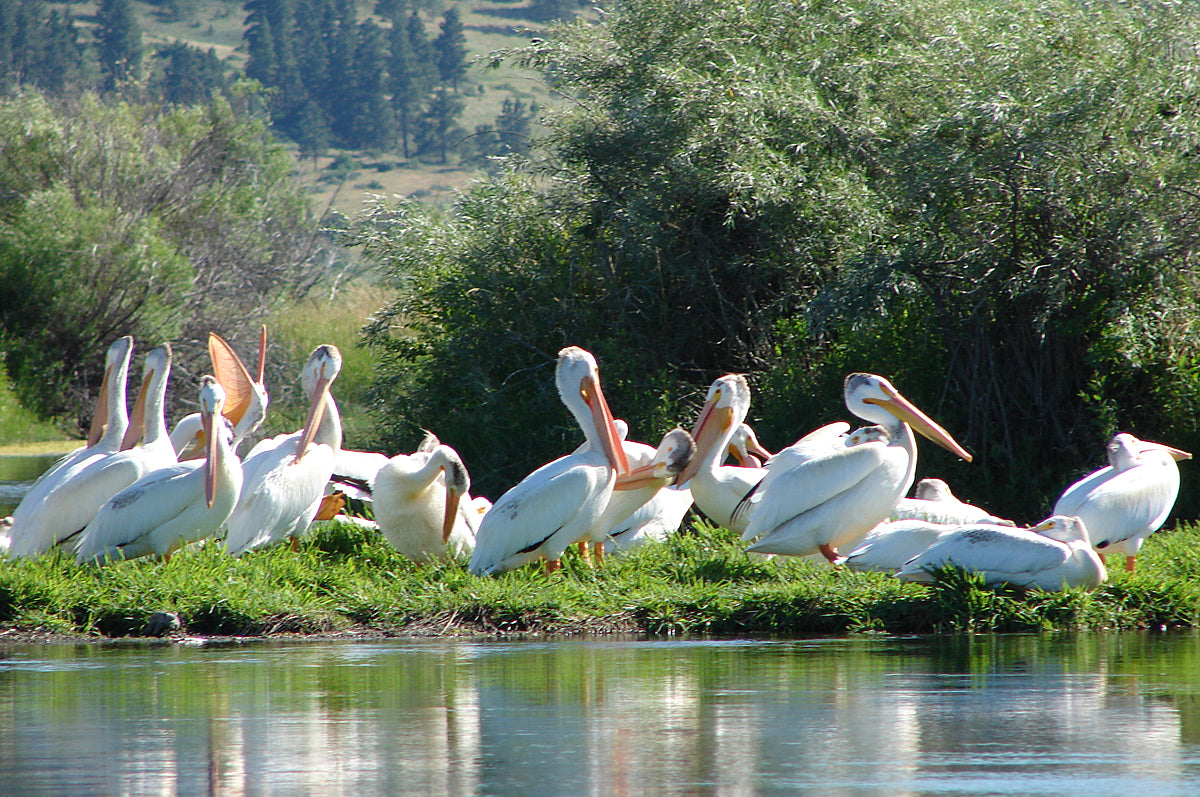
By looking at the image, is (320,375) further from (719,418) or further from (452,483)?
(719,418)

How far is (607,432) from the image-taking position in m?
8.52

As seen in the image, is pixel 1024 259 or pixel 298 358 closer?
pixel 1024 259

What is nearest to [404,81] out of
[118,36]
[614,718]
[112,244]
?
[118,36]

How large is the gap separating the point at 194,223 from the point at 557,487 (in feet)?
89.1

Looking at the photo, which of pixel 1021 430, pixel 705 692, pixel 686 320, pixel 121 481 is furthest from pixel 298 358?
pixel 705 692

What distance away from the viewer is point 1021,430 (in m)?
13.5

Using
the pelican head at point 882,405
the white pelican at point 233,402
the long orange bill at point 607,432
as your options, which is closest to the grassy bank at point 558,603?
the long orange bill at point 607,432

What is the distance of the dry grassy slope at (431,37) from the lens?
83.2 meters

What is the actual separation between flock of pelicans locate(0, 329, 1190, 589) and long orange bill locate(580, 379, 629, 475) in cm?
1

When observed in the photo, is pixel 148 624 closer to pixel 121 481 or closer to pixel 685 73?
pixel 121 481

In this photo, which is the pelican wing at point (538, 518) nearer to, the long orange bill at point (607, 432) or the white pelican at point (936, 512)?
the long orange bill at point (607, 432)

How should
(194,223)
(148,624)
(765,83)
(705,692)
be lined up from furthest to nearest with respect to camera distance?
(194,223), (765,83), (148,624), (705,692)

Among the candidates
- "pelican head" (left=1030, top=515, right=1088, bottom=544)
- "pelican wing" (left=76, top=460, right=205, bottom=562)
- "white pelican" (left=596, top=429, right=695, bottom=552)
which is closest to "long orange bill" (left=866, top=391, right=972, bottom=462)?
"white pelican" (left=596, top=429, right=695, bottom=552)

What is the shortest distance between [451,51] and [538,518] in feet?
309
